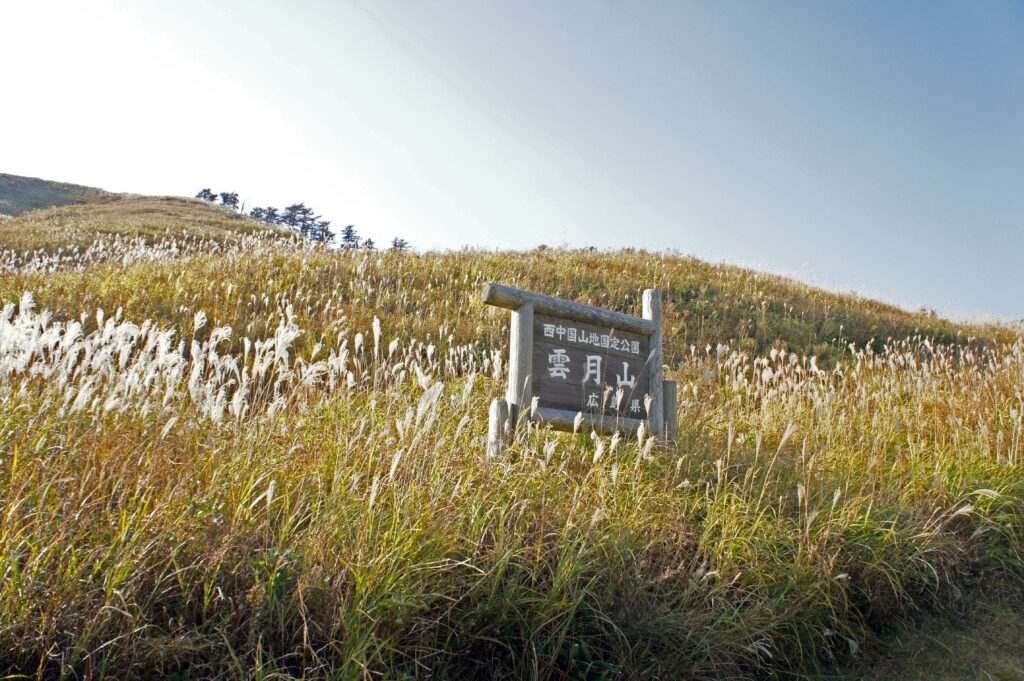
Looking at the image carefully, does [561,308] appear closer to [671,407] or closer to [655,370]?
[655,370]

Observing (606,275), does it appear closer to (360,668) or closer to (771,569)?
(771,569)

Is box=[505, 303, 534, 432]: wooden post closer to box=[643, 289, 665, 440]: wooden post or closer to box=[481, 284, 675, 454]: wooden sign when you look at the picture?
box=[481, 284, 675, 454]: wooden sign

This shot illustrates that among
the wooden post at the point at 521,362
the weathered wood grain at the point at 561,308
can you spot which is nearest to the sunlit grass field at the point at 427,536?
the wooden post at the point at 521,362

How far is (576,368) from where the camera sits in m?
4.79

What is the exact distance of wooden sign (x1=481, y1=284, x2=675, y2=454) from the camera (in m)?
4.38

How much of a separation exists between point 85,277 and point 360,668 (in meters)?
9.27

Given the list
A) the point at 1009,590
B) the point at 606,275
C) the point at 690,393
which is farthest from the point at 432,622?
the point at 606,275

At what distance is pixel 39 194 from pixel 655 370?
64757 millimetres

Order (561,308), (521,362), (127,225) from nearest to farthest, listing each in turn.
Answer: (521,362), (561,308), (127,225)

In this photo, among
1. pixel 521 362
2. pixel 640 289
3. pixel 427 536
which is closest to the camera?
pixel 427 536

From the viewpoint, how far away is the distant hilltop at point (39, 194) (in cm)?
5072

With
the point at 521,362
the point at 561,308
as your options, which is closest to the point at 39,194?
the point at 561,308

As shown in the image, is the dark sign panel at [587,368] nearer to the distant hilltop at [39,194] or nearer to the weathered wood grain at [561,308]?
the weathered wood grain at [561,308]

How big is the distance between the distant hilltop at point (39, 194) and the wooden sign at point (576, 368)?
56.0m
